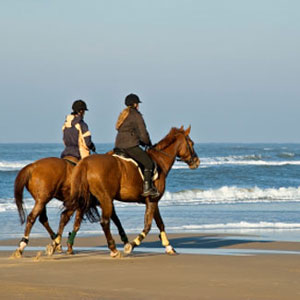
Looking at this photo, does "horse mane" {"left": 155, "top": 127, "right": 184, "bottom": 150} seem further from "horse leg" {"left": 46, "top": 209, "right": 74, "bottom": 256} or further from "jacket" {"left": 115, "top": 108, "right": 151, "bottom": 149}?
"horse leg" {"left": 46, "top": 209, "right": 74, "bottom": 256}

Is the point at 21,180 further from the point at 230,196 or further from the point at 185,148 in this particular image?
the point at 230,196

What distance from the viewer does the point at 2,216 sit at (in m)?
18.7

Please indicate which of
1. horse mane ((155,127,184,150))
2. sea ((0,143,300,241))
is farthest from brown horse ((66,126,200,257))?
sea ((0,143,300,241))

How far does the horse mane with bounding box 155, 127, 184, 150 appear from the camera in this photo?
11578 mm

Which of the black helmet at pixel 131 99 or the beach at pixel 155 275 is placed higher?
the black helmet at pixel 131 99

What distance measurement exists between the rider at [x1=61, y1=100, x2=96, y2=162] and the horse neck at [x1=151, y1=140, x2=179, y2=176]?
3.08ft

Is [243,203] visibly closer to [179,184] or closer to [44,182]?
[179,184]

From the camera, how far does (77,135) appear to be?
11617 millimetres

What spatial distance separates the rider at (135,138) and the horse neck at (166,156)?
16.6 inches

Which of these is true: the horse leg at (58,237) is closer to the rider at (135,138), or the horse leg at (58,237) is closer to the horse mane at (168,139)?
the rider at (135,138)

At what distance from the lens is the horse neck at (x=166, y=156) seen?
1143 cm

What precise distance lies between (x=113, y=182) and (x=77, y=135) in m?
1.37

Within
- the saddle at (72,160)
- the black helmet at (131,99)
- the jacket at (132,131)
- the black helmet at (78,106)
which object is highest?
the black helmet at (131,99)

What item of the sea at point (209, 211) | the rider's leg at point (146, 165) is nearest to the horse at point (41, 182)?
the rider's leg at point (146, 165)
